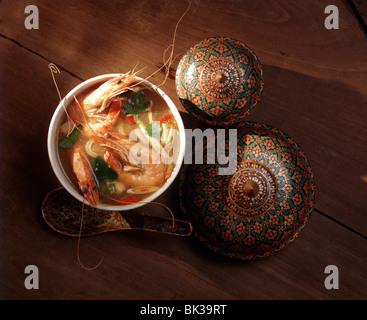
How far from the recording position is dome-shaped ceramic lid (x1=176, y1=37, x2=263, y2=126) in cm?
93

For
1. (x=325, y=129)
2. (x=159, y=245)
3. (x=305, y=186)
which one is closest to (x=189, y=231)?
(x=159, y=245)

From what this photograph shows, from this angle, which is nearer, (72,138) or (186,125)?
(72,138)

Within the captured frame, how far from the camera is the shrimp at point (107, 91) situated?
3.00ft

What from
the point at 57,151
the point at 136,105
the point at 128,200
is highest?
the point at 136,105

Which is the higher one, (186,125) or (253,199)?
(186,125)

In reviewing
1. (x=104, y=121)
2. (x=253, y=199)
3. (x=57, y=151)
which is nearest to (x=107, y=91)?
(x=104, y=121)

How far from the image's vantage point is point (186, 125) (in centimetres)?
107

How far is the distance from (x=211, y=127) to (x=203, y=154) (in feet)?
0.39

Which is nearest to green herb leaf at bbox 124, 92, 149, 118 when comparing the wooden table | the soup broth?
the soup broth

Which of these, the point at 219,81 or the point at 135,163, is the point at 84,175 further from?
the point at 219,81

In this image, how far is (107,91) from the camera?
3.00 ft

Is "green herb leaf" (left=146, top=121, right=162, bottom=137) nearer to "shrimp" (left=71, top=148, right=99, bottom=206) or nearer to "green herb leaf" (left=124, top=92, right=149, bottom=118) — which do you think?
"green herb leaf" (left=124, top=92, right=149, bottom=118)

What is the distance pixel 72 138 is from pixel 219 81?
0.41 metres

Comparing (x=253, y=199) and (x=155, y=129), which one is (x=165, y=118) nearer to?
(x=155, y=129)
